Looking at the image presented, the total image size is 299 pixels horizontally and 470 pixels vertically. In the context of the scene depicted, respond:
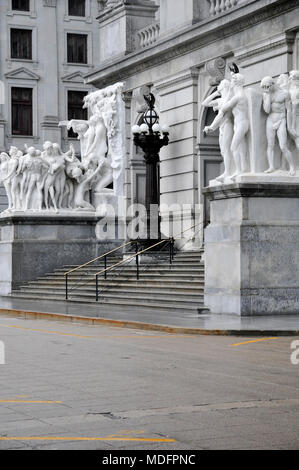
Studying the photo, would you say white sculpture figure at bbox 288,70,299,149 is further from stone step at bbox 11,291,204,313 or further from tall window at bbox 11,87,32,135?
tall window at bbox 11,87,32,135

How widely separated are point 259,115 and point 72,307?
24.4 feet

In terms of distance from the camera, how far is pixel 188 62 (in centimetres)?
3497

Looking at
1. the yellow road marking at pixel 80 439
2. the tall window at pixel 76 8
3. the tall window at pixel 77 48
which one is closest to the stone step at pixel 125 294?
the yellow road marking at pixel 80 439

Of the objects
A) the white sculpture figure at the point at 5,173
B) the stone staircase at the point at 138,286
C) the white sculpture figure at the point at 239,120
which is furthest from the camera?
the white sculpture figure at the point at 5,173

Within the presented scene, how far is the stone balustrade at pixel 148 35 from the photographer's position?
38.0 meters

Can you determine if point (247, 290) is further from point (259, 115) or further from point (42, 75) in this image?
point (42, 75)

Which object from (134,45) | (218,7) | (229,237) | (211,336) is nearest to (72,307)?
(229,237)

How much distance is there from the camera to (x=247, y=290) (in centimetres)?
2280

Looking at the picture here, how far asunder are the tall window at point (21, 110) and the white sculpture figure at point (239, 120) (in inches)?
1589

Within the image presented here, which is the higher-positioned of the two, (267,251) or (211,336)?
(267,251)

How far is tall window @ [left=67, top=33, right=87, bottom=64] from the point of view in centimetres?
6600

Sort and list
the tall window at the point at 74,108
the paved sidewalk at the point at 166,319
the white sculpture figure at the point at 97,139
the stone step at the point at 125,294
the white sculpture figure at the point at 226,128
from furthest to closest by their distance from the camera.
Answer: the tall window at the point at 74,108 < the white sculpture figure at the point at 97,139 < the stone step at the point at 125,294 < the white sculpture figure at the point at 226,128 < the paved sidewalk at the point at 166,319

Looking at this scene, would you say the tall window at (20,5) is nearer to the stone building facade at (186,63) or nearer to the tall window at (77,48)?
the tall window at (77,48)

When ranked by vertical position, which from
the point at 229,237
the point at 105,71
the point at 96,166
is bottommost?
the point at 229,237
